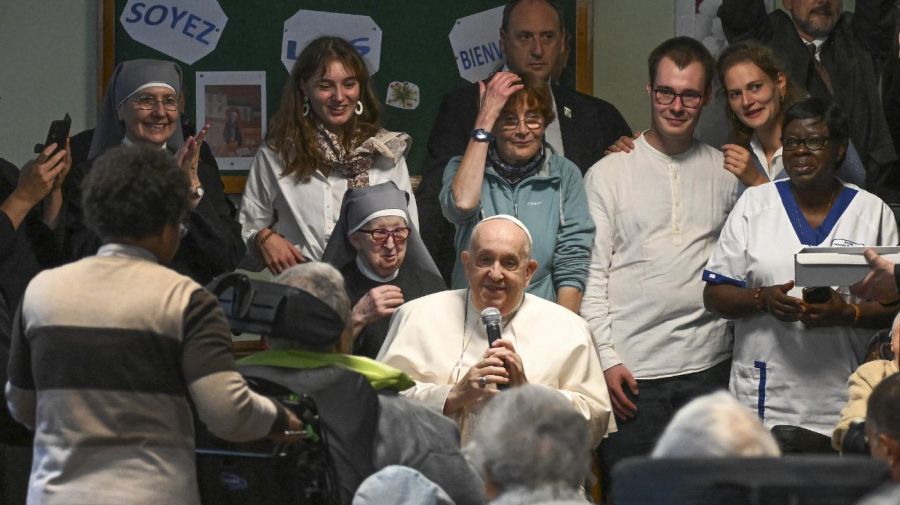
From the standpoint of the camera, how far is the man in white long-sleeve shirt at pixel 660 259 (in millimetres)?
4824

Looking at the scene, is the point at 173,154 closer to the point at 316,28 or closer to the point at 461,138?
the point at 461,138

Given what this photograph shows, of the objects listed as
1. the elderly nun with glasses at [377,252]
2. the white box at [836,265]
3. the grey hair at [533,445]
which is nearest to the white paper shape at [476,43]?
the elderly nun with glasses at [377,252]

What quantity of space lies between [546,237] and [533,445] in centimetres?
220

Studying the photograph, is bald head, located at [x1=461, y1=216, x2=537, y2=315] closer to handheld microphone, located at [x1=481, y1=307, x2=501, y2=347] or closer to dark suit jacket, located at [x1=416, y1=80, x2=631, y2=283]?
handheld microphone, located at [x1=481, y1=307, x2=501, y2=347]

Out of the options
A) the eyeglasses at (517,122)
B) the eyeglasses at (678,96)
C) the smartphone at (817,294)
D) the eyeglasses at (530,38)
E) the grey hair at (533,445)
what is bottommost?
the grey hair at (533,445)

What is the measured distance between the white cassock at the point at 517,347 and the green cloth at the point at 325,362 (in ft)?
2.51

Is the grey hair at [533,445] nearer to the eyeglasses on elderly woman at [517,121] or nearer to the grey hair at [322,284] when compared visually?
the grey hair at [322,284]

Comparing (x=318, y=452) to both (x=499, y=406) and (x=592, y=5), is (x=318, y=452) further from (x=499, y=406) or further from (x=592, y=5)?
(x=592, y=5)

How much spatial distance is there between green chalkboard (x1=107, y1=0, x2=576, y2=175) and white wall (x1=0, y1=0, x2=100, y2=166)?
14cm

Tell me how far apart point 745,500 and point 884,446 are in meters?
1.06

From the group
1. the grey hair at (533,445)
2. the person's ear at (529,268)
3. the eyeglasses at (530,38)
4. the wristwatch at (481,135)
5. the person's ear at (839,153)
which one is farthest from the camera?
the eyeglasses at (530,38)

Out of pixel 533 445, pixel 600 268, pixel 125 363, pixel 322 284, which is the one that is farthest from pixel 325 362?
pixel 600 268

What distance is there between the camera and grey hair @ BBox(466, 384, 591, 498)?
262 centimetres

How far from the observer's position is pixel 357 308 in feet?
14.7
